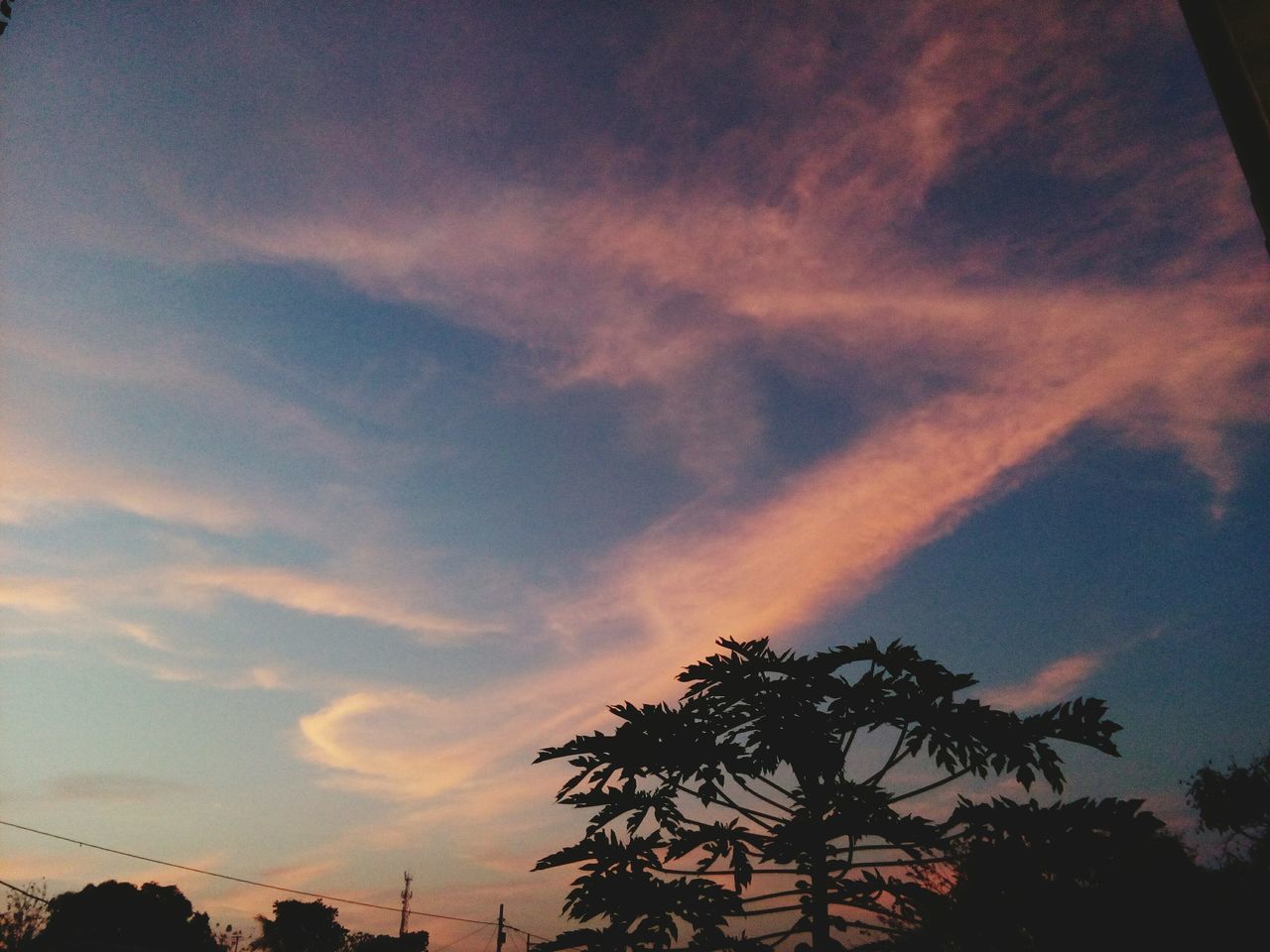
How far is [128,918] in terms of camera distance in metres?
36.4

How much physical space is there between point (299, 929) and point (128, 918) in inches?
799

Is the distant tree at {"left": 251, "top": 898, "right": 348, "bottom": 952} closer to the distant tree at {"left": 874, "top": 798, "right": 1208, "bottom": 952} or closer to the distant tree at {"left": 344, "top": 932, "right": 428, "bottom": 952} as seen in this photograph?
the distant tree at {"left": 344, "top": 932, "right": 428, "bottom": 952}

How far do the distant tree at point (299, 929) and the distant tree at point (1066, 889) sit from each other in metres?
62.9

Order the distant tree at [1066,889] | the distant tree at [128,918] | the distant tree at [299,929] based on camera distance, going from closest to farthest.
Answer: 1. the distant tree at [1066,889]
2. the distant tree at [128,918]
3. the distant tree at [299,929]

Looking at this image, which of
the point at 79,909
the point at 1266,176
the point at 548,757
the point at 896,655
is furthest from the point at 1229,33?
the point at 79,909

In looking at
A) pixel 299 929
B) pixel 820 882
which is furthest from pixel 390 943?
pixel 820 882

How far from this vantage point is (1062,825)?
4758mm

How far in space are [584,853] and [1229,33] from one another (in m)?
6.08

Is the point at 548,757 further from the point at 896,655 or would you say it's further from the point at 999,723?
the point at 999,723

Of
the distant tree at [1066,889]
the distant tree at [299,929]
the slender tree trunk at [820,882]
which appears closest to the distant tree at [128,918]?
the distant tree at [299,929]

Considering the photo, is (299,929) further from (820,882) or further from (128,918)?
(820,882)

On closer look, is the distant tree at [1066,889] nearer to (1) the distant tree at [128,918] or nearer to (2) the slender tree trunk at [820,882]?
(2) the slender tree trunk at [820,882]

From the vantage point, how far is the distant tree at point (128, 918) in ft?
112

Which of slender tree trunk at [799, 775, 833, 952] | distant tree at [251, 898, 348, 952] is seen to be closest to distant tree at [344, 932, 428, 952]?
distant tree at [251, 898, 348, 952]
